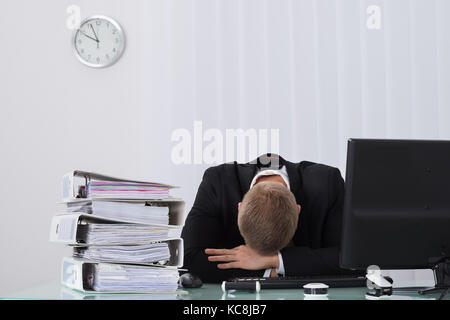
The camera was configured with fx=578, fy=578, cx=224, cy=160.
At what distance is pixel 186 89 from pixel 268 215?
184 centimetres

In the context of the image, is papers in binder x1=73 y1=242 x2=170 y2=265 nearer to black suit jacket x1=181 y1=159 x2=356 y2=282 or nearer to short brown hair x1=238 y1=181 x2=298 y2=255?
short brown hair x1=238 y1=181 x2=298 y2=255

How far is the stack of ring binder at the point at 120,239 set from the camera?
1.37 meters

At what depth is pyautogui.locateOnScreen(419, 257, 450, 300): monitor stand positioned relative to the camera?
4.90 feet

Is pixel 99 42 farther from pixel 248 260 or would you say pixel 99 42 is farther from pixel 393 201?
pixel 393 201

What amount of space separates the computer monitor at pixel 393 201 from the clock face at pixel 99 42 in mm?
2220

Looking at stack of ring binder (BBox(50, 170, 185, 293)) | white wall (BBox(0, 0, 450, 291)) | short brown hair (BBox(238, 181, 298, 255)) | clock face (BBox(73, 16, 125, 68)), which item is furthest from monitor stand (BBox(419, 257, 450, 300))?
clock face (BBox(73, 16, 125, 68))

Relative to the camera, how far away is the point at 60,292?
4.67ft

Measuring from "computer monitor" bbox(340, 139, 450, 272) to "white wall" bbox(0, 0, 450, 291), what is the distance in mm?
1861

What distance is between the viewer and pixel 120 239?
139cm

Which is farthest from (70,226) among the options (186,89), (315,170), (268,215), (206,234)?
(186,89)

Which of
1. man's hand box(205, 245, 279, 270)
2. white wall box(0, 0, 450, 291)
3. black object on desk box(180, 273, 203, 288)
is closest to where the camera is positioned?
black object on desk box(180, 273, 203, 288)
